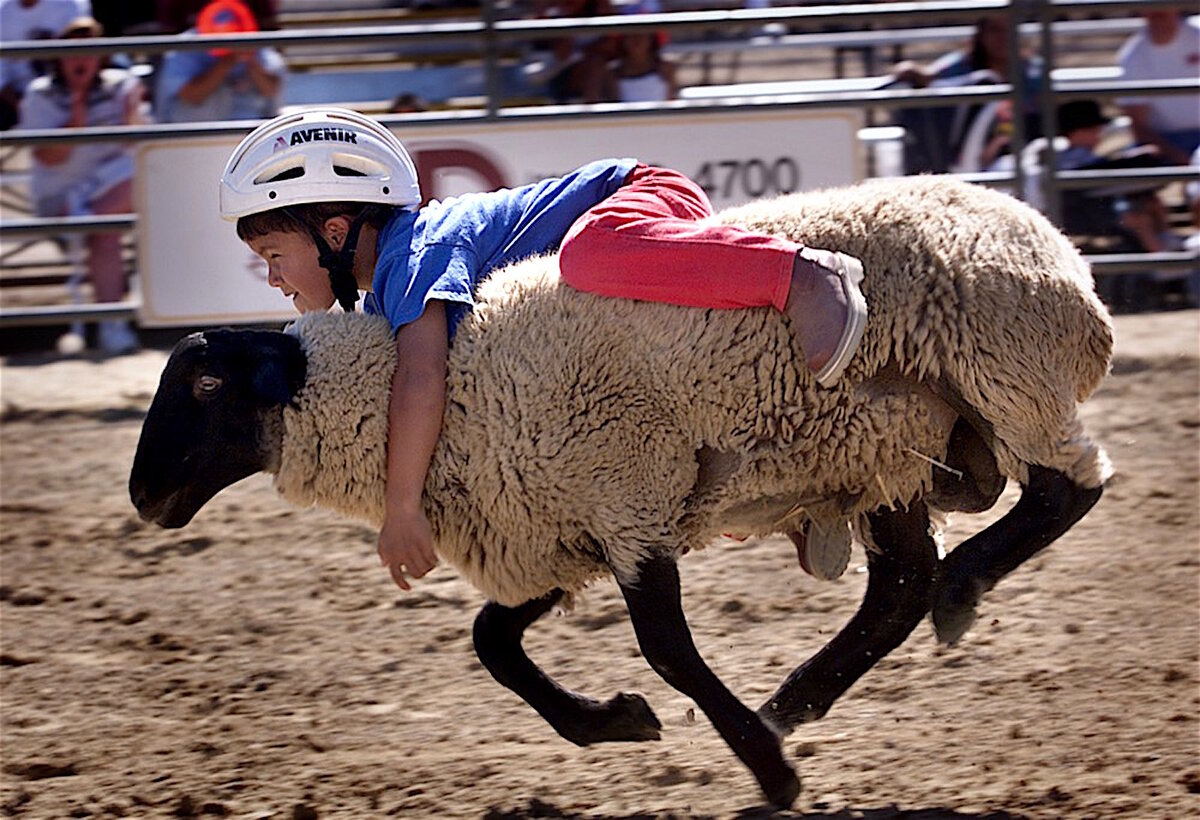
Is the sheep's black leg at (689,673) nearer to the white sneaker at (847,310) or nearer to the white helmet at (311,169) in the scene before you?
the white sneaker at (847,310)

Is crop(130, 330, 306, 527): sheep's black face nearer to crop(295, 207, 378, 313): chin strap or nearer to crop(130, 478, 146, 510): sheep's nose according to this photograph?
crop(130, 478, 146, 510): sheep's nose

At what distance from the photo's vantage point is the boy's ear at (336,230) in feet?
11.4

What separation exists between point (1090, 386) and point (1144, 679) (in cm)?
92

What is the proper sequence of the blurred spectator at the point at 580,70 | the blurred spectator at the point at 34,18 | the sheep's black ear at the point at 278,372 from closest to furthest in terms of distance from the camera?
the sheep's black ear at the point at 278,372, the blurred spectator at the point at 580,70, the blurred spectator at the point at 34,18

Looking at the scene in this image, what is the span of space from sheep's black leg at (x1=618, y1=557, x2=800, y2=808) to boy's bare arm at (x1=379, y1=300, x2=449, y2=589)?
16.8 inches

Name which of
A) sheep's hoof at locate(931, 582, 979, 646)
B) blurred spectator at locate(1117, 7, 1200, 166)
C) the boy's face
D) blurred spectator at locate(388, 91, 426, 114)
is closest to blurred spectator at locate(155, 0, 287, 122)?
blurred spectator at locate(388, 91, 426, 114)

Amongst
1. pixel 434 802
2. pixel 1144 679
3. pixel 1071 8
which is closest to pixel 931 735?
pixel 1144 679

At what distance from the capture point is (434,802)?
347cm

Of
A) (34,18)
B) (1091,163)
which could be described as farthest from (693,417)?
(34,18)

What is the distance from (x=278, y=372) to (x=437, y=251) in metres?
0.41

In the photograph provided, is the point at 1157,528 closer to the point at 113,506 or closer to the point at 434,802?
the point at 434,802

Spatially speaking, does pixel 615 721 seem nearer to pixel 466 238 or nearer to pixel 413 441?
pixel 413 441

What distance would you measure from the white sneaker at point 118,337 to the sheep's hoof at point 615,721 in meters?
5.00

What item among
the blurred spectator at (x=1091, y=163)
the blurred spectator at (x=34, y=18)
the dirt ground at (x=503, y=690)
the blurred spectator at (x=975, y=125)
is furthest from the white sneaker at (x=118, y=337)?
the blurred spectator at (x=1091, y=163)
